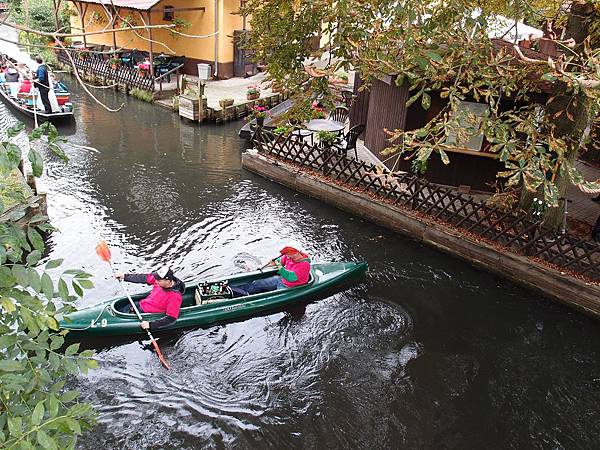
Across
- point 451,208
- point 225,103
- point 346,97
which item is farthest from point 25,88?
point 451,208

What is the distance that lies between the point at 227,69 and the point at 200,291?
59.0 ft

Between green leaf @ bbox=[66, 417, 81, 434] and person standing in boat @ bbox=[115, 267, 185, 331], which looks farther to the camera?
person standing in boat @ bbox=[115, 267, 185, 331]

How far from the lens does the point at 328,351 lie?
25.8ft

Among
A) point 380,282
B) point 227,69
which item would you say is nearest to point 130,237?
point 380,282

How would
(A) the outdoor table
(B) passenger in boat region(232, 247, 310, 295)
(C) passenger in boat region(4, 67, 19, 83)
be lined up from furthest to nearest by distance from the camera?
(C) passenger in boat region(4, 67, 19, 83) < (A) the outdoor table < (B) passenger in boat region(232, 247, 310, 295)

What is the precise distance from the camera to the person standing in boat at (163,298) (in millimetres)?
7430

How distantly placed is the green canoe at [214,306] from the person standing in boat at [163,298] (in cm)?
14

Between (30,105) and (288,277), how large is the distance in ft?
44.8

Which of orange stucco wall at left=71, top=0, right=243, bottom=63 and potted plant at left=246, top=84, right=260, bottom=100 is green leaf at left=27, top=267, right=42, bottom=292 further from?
orange stucco wall at left=71, top=0, right=243, bottom=63

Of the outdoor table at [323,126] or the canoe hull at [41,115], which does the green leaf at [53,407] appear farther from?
the canoe hull at [41,115]

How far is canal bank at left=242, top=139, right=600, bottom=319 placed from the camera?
9227mm

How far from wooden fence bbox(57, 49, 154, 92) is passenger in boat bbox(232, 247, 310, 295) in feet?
49.2

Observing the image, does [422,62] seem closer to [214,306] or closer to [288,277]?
[288,277]

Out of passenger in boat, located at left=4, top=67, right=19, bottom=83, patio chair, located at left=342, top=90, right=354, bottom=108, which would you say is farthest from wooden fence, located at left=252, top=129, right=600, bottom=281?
passenger in boat, located at left=4, top=67, right=19, bottom=83
